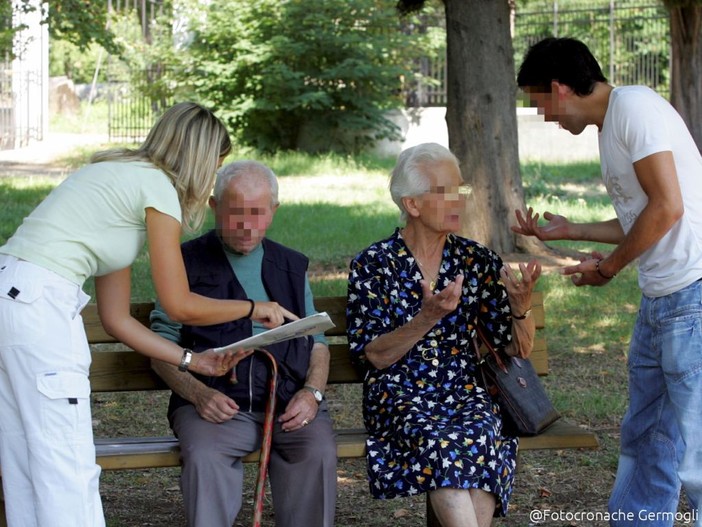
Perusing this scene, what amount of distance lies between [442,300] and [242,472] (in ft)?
3.07

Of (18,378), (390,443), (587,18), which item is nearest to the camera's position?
(18,378)

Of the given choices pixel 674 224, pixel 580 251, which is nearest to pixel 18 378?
pixel 674 224

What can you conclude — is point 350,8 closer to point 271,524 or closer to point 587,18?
point 587,18

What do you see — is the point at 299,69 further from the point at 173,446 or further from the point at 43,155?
the point at 173,446

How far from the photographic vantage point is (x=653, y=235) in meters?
3.34

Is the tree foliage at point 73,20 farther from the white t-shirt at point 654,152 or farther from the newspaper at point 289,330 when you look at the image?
the white t-shirt at point 654,152

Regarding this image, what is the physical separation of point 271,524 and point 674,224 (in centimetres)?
212

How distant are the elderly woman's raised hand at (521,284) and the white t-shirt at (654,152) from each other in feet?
1.18

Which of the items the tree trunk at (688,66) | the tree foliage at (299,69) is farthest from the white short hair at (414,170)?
the tree foliage at (299,69)

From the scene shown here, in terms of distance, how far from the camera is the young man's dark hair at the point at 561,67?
3.50m

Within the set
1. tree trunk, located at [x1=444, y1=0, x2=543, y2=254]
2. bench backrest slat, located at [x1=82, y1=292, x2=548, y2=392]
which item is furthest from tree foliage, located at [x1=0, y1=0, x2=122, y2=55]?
bench backrest slat, located at [x1=82, y1=292, x2=548, y2=392]

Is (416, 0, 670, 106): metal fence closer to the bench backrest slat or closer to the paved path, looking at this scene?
the paved path

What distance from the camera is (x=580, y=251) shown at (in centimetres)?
1051

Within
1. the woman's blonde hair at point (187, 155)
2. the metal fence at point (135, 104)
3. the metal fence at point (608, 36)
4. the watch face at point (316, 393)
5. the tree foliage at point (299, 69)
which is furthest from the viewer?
the metal fence at point (608, 36)
